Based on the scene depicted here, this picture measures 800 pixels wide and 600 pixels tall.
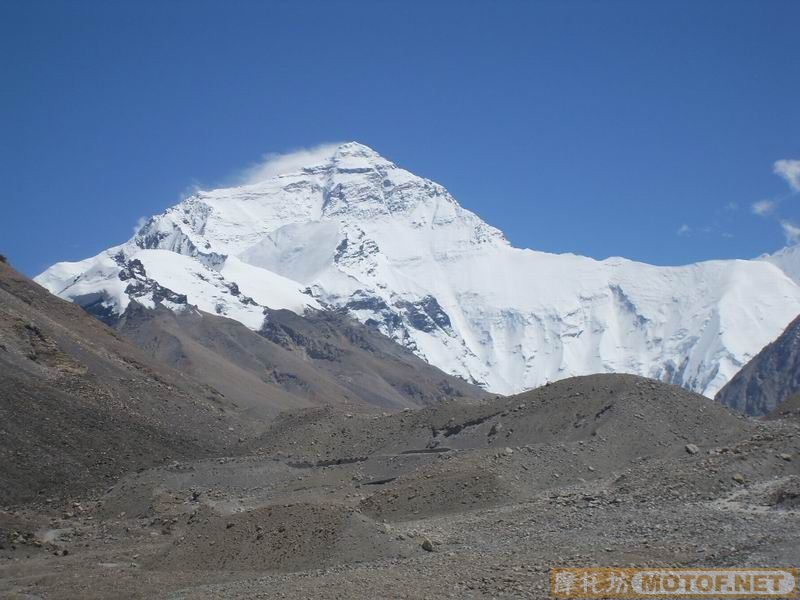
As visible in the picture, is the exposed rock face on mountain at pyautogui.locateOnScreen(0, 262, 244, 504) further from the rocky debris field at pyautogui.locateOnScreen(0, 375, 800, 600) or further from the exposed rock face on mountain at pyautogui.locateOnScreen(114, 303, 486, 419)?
the exposed rock face on mountain at pyautogui.locateOnScreen(114, 303, 486, 419)

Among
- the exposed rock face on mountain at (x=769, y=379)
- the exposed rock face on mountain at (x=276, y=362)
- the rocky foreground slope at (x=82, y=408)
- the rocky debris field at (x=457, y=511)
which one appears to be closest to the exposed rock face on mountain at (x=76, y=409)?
the rocky foreground slope at (x=82, y=408)

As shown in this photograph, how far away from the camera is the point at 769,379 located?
534 feet

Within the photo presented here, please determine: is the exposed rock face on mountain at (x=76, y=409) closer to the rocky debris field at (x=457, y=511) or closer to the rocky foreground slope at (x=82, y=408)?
the rocky foreground slope at (x=82, y=408)

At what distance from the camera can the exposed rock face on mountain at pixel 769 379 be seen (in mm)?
159125

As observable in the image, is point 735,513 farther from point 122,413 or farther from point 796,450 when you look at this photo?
point 122,413

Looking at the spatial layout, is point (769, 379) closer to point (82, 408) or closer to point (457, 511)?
point (82, 408)

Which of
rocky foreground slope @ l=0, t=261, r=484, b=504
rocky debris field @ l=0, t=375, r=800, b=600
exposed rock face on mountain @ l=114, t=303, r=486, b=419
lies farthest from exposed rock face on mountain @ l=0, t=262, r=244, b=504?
exposed rock face on mountain @ l=114, t=303, r=486, b=419

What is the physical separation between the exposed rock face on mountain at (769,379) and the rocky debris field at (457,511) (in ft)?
386

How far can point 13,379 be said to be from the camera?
50.4 meters

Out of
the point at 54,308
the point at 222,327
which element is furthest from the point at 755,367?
the point at 54,308

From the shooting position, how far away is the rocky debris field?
83.0 ft

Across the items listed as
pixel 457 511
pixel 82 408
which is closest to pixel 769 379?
pixel 82 408

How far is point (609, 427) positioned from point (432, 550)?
17.6m

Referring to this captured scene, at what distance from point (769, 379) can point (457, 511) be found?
138616 millimetres
